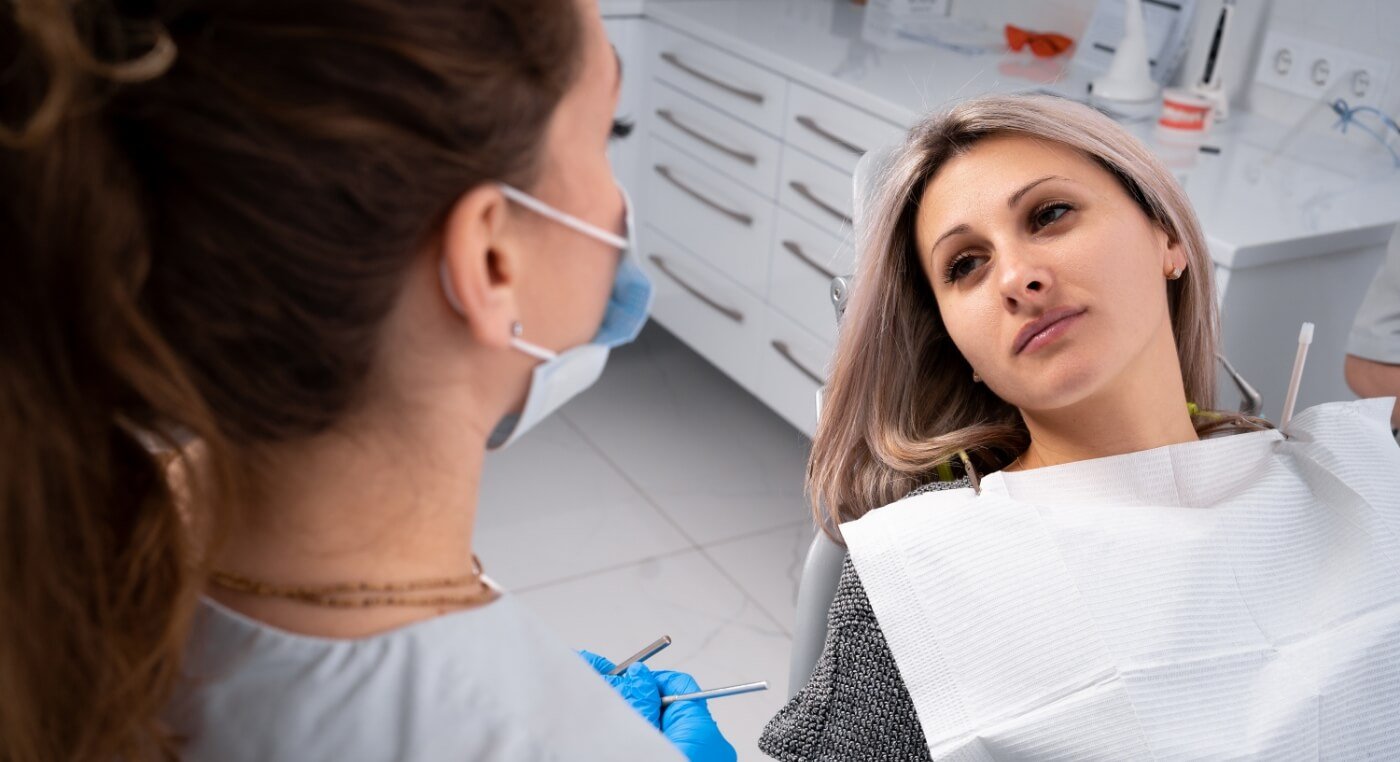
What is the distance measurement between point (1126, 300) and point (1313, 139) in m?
1.43

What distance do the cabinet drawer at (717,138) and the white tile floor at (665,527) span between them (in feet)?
2.10

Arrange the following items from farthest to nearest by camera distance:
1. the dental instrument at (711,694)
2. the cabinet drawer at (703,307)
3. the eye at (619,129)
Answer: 1. the cabinet drawer at (703,307)
2. the dental instrument at (711,694)
3. the eye at (619,129)

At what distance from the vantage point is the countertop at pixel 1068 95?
6.86 ft

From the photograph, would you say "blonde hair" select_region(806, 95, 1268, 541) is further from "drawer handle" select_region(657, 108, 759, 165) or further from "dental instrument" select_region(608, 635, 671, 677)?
"drawer handle" select_region(657, 108, 759, 165)

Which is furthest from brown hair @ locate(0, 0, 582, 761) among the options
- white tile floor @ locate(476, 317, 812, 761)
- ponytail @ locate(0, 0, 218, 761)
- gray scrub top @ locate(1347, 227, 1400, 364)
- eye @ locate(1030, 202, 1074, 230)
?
white tile floor @ locate(476, 317, 812, 761)

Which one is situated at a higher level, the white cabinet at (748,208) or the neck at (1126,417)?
the neck at (1126,417)

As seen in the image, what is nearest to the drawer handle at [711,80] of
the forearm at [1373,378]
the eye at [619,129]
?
the forearm at [1373,378]

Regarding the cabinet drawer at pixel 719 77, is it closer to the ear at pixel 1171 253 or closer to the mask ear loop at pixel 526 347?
the ear at pixel 1171 253

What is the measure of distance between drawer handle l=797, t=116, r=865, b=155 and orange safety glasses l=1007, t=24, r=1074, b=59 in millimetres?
604

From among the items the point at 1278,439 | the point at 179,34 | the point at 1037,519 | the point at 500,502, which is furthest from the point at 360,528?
the point at 500,502

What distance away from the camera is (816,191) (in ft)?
9.05

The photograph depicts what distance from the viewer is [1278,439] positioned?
4.77 ft

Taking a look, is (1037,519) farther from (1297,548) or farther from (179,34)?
(179,34)

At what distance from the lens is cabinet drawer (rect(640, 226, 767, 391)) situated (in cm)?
312
